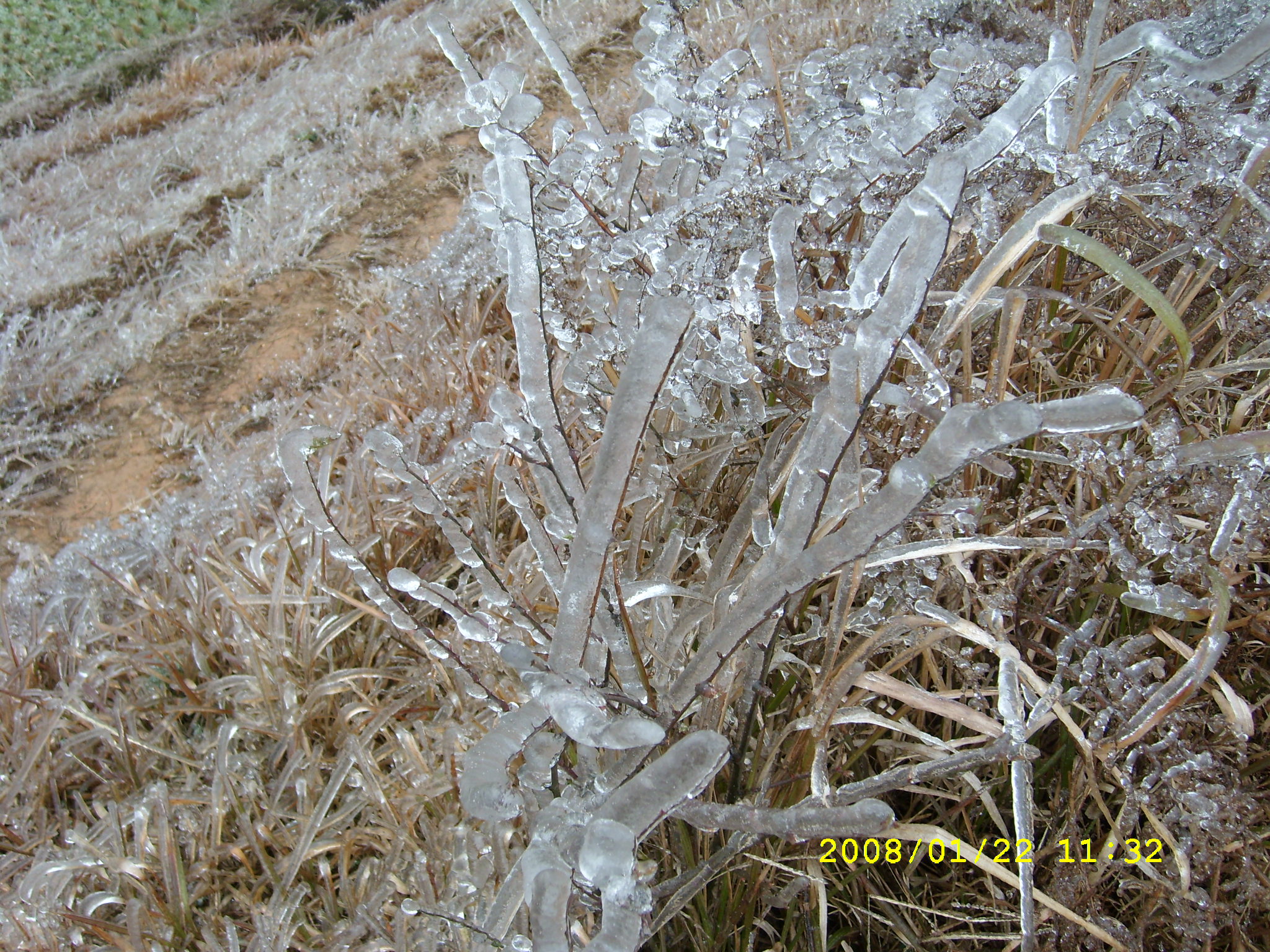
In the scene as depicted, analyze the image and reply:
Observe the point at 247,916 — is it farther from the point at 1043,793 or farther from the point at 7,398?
the point at 7,398

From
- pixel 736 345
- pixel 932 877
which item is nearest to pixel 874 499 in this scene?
pixel 736 345

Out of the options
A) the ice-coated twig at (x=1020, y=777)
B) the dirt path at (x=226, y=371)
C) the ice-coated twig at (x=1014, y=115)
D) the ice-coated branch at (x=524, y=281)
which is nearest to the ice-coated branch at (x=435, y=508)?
the ice-coated branch at (x=524, y=281)

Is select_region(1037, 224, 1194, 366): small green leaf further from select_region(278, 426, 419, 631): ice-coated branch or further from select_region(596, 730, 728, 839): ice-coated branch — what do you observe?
select_region(278, 426, 419, 631): ice-coated branch

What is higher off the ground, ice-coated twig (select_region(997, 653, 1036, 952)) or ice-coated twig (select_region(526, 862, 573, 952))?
ice-coated twig (select_region(526, 862, 573, 952))

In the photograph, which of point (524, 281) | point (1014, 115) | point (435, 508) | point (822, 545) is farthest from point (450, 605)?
point (1014, 115)

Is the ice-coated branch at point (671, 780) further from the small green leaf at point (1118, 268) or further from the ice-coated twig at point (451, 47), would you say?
the ice-coated twig at point (451, 47)

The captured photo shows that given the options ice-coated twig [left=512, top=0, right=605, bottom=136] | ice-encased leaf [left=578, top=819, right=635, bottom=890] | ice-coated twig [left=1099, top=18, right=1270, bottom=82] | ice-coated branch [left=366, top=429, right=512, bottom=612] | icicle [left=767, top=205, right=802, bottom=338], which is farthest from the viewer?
ice-coated twig [left=512, top=0, right=605, bottom=136]

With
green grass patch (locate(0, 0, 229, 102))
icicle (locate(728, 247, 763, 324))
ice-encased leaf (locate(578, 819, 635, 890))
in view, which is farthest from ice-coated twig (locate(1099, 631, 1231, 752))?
green grass patch (locate(0, 0, 229, 102))

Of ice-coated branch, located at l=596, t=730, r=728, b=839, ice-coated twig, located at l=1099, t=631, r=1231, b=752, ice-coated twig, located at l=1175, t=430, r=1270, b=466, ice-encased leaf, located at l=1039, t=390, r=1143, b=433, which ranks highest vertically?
ice-encased leaf, located at l=1039, t=390, r=1143, b=433
